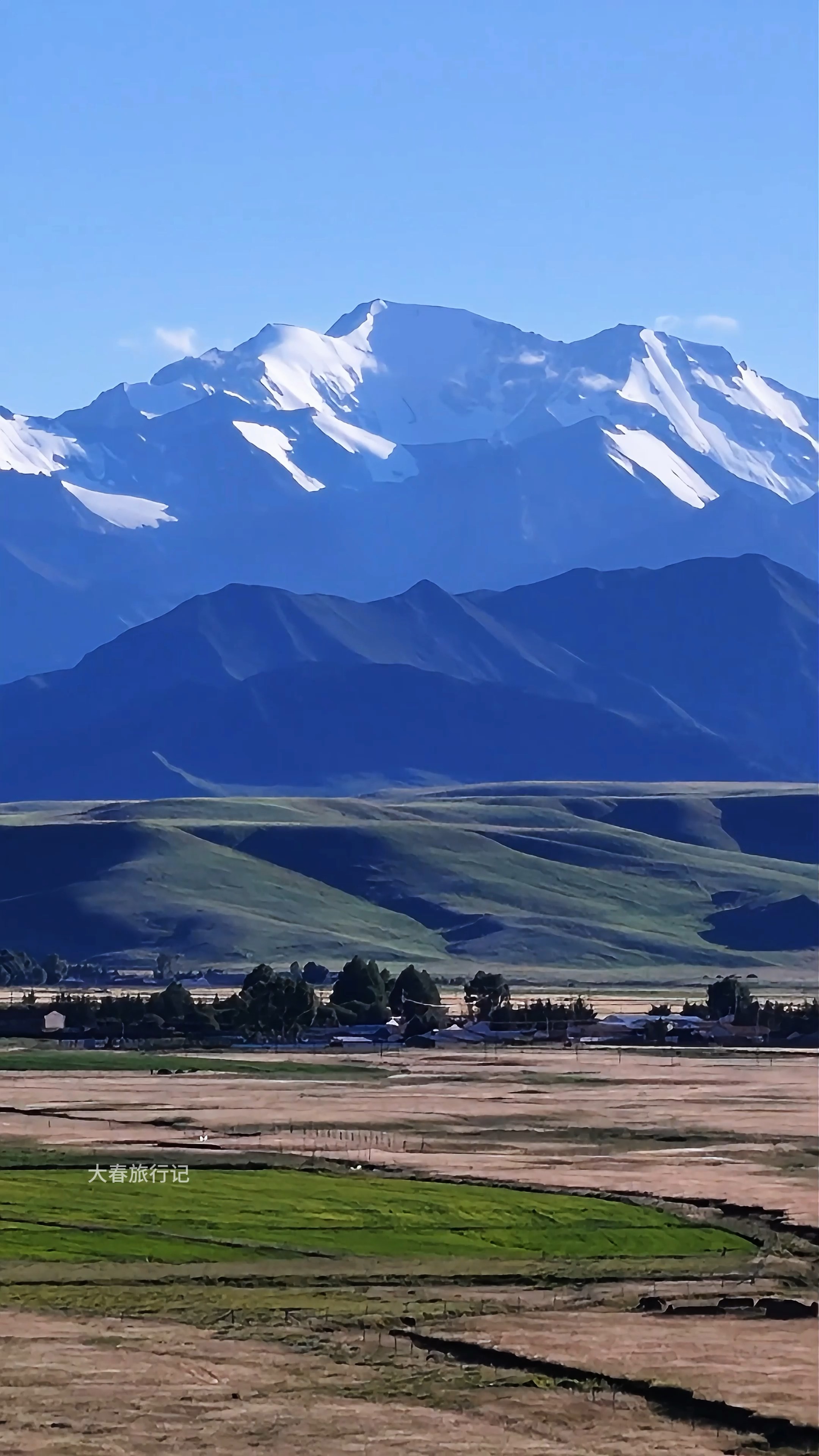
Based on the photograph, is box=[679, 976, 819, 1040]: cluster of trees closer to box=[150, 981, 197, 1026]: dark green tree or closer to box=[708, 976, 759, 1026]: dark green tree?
box=[708, 976, 759, 1026]: dark green tree

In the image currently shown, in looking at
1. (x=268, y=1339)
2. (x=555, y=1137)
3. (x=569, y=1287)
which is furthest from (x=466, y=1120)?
(x=268, y=1339)

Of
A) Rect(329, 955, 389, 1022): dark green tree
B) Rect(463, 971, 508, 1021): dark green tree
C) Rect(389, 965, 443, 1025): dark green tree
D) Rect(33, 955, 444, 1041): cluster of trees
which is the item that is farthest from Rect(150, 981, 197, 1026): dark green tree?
Rect(463, 971, 508, 1021): dark green tree

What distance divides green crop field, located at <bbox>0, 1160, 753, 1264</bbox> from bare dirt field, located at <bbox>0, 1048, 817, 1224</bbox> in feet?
16.1

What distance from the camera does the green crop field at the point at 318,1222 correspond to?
68125mm

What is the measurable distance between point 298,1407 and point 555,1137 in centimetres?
4850

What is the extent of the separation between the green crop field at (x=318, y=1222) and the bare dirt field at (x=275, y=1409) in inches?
492

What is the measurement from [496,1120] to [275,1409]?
54.6 meters

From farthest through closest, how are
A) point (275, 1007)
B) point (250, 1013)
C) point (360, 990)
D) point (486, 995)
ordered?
point (486, 995)
point (360, 990)
point (250, 1013)
point (275, 1007)

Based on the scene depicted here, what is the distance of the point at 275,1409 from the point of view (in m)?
49.5

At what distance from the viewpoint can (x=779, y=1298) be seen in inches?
2411

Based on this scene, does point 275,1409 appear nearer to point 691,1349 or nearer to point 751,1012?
point 691,1349

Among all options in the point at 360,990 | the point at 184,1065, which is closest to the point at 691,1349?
the point at 184,1065

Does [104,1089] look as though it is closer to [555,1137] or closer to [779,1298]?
[555,1137]

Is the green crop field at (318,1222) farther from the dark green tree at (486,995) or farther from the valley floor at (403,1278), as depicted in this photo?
the dark green tree at (486,995)
